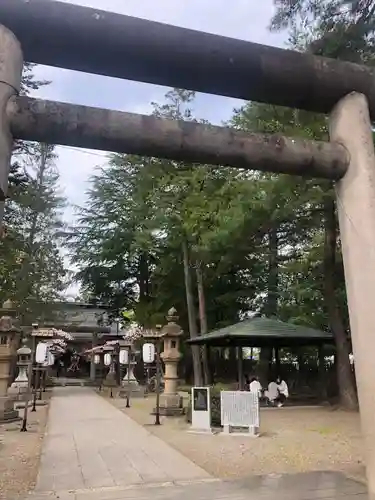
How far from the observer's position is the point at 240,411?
9711mm

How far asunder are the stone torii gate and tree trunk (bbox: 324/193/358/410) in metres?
10.0

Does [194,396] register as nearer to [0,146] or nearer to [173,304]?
[0,146]

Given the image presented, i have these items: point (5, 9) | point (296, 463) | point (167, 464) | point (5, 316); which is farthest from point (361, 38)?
point (5, 316)

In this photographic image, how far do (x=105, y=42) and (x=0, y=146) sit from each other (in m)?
1.24

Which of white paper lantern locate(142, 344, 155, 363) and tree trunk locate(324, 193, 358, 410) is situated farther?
tree trunk locate(324, 193, 358, 410)

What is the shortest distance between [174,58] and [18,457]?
21.9 ft

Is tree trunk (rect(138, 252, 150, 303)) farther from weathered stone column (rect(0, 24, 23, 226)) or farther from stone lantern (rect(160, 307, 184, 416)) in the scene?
weathered stone column (rect(0, 24, 23, 226))

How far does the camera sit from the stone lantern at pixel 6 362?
12117 millimetres

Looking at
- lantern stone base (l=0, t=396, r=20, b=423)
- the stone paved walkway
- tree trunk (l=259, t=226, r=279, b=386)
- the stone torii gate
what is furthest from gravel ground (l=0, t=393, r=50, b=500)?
tree trunk (l=259, t=226, r=279, b=386)

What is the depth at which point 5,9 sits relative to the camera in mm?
3662

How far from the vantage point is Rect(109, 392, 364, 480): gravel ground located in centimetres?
643

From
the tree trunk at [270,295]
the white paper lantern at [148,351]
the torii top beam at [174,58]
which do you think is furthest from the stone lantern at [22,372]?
the torii top beam at [174,58]

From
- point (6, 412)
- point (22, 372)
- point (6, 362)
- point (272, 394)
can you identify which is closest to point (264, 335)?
point (272, 394)

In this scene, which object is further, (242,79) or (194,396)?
(194,396)
